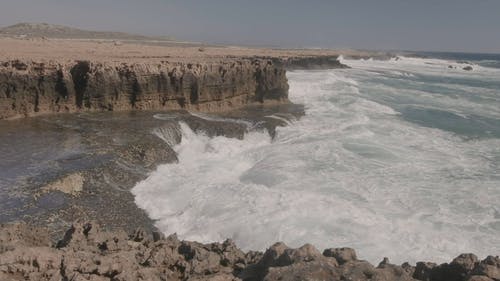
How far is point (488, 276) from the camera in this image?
638 cm

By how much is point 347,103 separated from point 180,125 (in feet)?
52.2

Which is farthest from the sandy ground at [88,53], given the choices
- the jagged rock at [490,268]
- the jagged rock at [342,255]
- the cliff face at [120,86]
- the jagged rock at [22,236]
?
the jagged rock at [490,268]

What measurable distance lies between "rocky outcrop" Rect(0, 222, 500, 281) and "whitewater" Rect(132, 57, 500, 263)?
3.87 m

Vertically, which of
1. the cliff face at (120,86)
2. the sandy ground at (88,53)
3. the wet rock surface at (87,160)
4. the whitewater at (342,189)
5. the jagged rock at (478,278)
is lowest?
the whitewater at (342,189)

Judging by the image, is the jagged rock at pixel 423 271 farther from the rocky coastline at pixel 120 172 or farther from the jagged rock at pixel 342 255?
the jagged rock at pixel 342 255

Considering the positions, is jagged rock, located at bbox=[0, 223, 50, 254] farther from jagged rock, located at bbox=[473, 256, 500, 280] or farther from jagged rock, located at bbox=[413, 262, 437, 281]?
jagged rock, located at bbox=[473, 256, 500, 280]

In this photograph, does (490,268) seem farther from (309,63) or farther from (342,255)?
(309,63)

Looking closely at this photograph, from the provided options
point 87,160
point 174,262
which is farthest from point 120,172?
point 174,262

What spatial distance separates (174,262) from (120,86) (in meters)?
16.7

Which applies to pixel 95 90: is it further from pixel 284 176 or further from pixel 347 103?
pixel 347 103

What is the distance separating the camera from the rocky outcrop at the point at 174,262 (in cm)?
634

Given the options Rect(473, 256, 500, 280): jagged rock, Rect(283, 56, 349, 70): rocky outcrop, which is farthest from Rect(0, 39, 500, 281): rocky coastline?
Rect(283, 56, 349, 70): rocky outcrop

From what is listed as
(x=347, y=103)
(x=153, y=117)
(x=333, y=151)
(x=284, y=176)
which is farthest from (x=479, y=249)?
(x=347, y=103)

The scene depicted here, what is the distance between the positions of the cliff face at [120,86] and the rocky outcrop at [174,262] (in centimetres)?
1421
